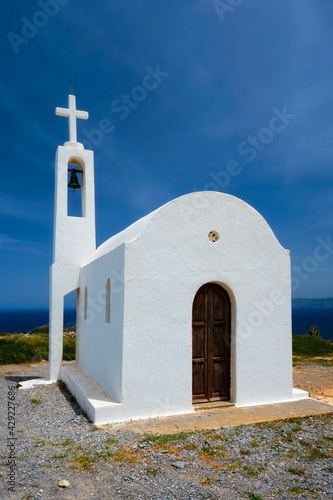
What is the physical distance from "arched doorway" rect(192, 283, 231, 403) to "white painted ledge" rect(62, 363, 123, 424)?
1806 mm

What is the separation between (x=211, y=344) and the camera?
8062 millimetres

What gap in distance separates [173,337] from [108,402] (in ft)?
5.62

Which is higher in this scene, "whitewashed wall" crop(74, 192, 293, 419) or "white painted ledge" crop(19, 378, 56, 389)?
"whitewashed wall" crop(74, 192, 293, 419)

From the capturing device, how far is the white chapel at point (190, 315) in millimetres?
7141

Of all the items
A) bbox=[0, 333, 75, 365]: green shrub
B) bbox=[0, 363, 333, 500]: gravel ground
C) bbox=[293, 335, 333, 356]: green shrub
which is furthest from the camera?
bbox=[293, 335, 333, 356]: green shrub

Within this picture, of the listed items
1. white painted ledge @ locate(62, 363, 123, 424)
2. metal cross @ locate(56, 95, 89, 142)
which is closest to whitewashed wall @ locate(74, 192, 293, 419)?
white painted ledge @ locate(62, 363, 123, 424)

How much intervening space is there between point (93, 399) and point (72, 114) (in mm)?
9437

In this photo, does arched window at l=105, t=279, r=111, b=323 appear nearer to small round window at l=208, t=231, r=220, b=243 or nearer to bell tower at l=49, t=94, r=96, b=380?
small round window at l=208, t=231, r=220, b=243

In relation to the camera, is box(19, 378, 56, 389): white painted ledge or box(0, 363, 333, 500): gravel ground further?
box(19, 378, 56, 389): white painted ledge

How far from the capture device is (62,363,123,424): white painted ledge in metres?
6.76

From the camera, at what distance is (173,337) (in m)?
7.40

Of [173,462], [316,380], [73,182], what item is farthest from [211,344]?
[73,182]

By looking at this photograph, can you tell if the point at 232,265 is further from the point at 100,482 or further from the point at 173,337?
the point at 100,482

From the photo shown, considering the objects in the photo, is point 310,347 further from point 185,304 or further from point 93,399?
point 93,399
